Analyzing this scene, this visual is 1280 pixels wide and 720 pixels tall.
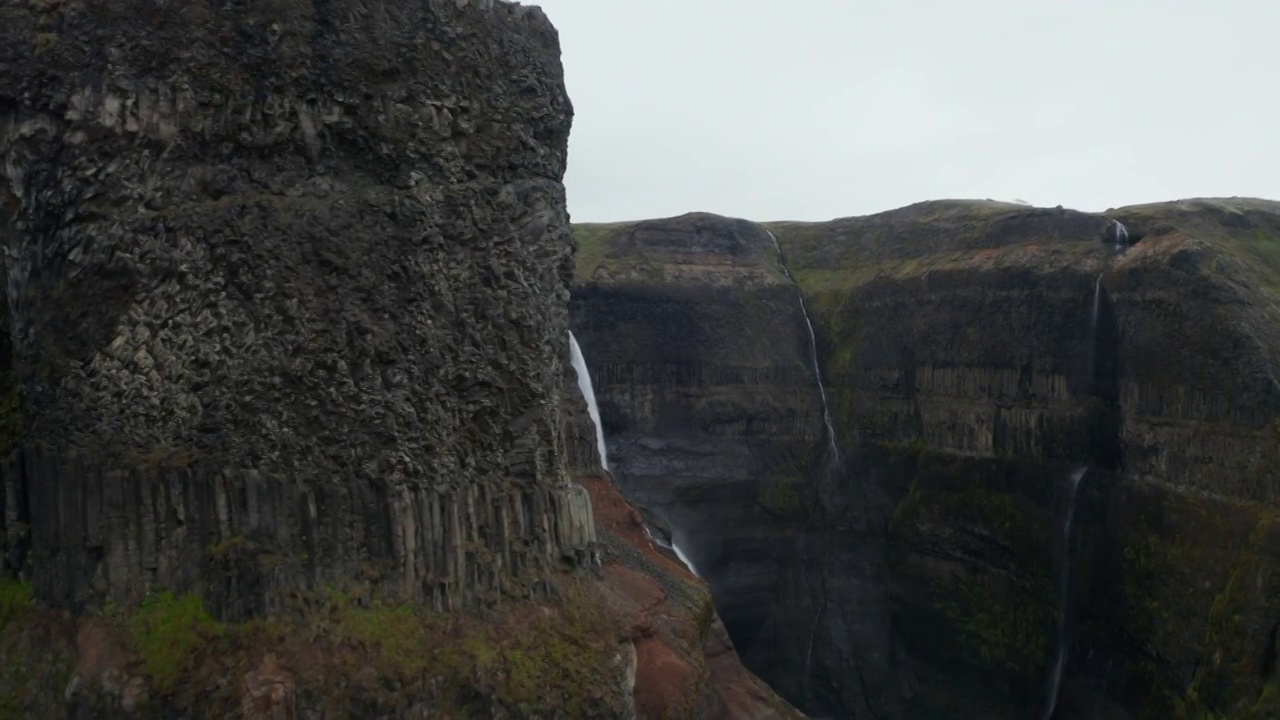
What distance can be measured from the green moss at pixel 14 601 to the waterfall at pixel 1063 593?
2375 cm

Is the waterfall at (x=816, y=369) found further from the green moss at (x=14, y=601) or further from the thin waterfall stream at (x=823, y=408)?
the green moss at (x=14, y=601)

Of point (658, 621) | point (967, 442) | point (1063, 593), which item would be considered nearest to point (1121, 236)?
point (967, 442)

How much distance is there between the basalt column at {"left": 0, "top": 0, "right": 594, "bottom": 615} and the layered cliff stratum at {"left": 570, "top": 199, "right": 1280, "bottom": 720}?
16.0m

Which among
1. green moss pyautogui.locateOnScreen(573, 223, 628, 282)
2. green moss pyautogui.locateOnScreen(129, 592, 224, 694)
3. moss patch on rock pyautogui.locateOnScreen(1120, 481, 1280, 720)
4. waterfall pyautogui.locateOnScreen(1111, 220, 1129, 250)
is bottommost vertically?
moss patch on rock pyautogui.locateOnScreen(1120, 481, 1280, 720)

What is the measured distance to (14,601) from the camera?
46.4 feet

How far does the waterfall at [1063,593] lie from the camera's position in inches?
1081

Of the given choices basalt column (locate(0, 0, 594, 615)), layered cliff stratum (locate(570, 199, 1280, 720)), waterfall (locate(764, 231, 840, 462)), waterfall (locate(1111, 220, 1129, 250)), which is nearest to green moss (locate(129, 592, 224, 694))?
basalt column (locate(0, 0, 594, 615))

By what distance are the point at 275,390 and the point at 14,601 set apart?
445cm

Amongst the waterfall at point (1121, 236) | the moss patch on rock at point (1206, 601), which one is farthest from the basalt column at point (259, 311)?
the waterfall at point (1121, 236)

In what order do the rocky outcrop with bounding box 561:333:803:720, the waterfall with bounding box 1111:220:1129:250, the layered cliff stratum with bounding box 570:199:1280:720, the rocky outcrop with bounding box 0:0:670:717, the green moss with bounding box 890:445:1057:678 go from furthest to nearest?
the waterfall with bounding box 1111:220:1129:250 < the green moss with bounding box 890:445:1057:678 < the layered cliff stratum with bounding box 570:199:1280:720 < the rocky outcrop with bounding box 561:333:803:720 < the rocky outcrop with bounding box 0:0:670:717

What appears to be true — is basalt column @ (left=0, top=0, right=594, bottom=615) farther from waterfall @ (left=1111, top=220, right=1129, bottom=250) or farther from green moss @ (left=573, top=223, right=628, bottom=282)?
green moss @ (left=573, top=223, right=628, bottom=282)

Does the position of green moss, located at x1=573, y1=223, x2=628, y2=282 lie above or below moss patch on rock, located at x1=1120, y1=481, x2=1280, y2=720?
above

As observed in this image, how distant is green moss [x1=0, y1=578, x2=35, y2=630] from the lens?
553 inches

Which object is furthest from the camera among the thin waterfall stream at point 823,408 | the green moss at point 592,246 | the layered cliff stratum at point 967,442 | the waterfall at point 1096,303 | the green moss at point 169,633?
the green moss at point 592,246
